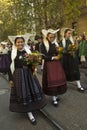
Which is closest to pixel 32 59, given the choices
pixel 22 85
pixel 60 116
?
pixel 22 85

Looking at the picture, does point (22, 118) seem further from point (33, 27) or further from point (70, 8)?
point (33, 27)

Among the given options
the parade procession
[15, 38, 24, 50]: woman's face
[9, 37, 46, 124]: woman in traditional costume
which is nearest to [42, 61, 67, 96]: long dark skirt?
the parade procession

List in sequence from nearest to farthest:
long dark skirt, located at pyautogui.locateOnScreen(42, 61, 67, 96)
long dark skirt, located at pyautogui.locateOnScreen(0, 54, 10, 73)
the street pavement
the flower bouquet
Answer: the street pavement, the flower bouquet, long dark skirt, located at pyautogui.locateOnScreen(0, 54, 10, 73), long dark skirt, located at pyautogui.locateOnScreen(42, 61, 67, 96)

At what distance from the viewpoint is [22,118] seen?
23.5ft

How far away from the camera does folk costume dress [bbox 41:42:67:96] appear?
7.85m

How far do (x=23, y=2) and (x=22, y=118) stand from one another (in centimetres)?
1411

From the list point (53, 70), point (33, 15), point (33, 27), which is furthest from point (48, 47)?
point (33, 27)

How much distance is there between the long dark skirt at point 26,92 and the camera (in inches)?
267

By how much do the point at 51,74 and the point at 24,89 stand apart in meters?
1.26

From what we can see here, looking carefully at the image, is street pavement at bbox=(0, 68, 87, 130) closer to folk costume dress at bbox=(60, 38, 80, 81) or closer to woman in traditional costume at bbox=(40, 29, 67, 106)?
woman in traditional costume at bbox=(40, 29, 67, 106)

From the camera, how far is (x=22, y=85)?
6.79 meters

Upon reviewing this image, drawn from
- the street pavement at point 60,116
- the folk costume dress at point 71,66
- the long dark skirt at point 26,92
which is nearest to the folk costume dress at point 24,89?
the long dark skirt at point 26,92

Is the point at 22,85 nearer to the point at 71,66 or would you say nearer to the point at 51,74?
the point at 51,74

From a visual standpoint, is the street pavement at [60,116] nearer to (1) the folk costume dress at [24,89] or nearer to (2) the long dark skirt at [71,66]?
(1) the folk costume dress at [24,89]
